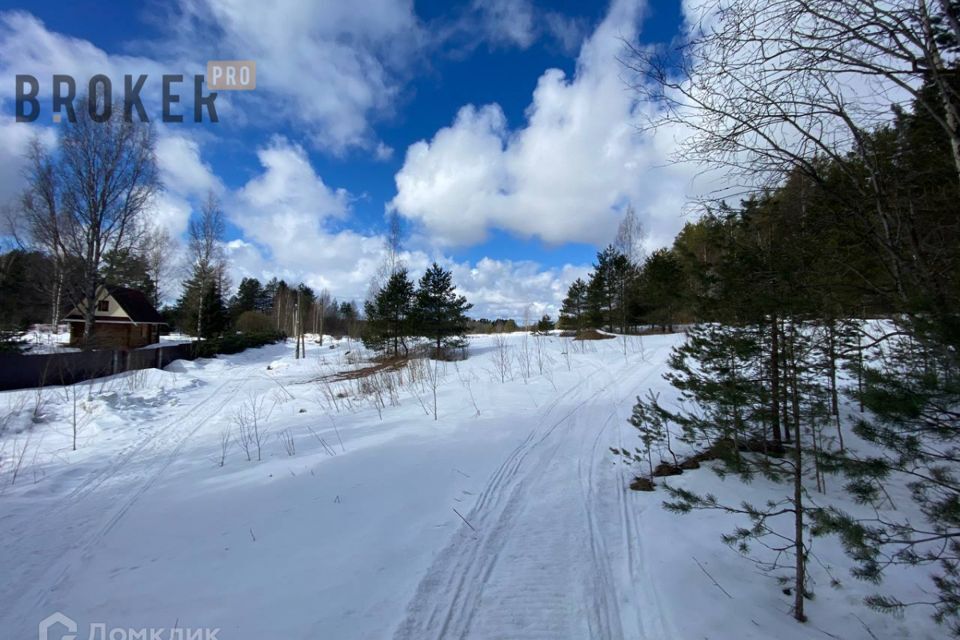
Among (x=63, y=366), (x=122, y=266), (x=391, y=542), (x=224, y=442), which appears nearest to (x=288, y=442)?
(x=224, y=442)

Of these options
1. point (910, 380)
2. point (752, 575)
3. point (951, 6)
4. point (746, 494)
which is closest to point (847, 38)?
point (951, 6)

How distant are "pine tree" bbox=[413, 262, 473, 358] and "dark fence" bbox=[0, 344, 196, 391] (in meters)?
11.8

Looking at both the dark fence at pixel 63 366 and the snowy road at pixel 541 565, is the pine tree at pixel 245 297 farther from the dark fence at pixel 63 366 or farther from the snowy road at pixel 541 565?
the snowy road at pixel 541 565

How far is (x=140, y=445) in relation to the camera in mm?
6453

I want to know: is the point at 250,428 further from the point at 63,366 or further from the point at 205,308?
the point at 205,308

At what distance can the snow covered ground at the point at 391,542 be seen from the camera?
239cm

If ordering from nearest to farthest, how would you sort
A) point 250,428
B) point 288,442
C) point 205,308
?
point 288,442 < point 250,428 < point 205,308

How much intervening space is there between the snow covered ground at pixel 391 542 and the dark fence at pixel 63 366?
7.08 m

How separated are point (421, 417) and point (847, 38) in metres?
7.20

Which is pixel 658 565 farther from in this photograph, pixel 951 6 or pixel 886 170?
pixel 951 6

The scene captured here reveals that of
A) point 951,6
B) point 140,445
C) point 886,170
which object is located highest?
point 951,6

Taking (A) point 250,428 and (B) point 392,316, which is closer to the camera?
(A) point 250,428

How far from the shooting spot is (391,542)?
3230mm

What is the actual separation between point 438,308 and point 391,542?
52.1ft
